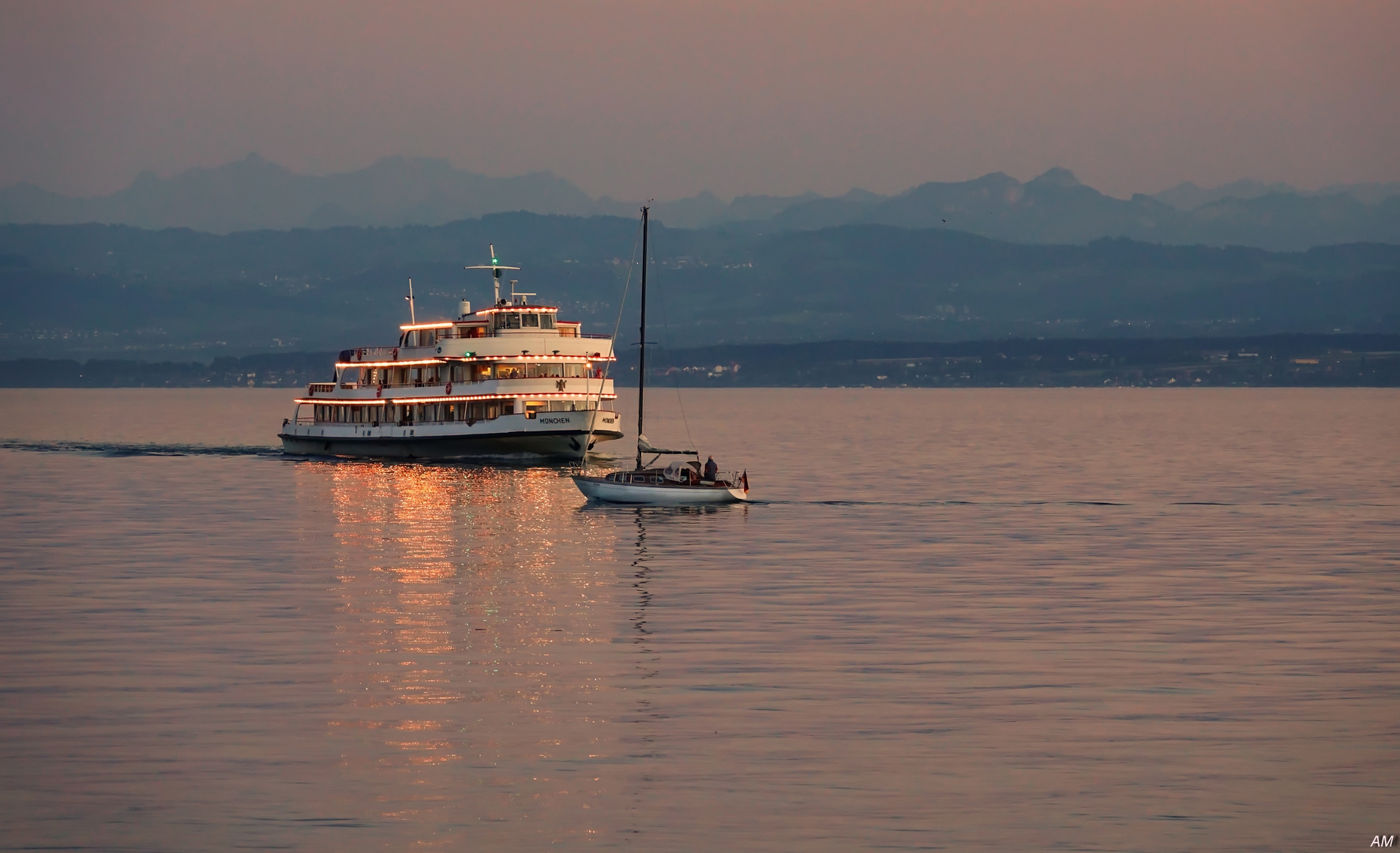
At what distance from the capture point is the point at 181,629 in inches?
1576

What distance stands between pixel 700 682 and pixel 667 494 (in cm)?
4272

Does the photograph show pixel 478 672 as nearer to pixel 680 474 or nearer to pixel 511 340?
pixel 680 474

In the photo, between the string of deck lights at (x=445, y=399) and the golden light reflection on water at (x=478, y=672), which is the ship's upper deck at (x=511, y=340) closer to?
the string of deck lights at (x=445, y=399)

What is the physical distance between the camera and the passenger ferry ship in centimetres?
11150

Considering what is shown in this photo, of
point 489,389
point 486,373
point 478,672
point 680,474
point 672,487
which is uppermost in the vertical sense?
point 486,373

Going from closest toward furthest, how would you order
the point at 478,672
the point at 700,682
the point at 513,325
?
1. the point at 700,682
2. the point at 478,672
3. the point at 513,325

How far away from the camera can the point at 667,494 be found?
248ft

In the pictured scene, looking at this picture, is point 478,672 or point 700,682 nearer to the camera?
point 700,682

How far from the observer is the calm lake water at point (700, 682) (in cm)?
2325

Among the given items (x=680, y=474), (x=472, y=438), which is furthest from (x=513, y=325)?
(x=680, y=474)

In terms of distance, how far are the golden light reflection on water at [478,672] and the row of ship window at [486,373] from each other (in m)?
43.5

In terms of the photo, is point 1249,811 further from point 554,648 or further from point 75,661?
point 75,661

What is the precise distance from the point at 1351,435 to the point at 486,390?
341 feet

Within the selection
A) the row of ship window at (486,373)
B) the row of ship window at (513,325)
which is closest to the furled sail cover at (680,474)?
the row of ship window at (486,373)
